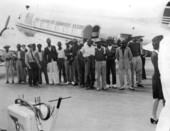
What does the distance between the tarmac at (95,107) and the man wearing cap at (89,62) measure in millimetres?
219

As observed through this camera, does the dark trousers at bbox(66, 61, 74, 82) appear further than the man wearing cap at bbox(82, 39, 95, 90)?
Yes

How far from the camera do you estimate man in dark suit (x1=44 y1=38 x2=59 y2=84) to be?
8.29 meters

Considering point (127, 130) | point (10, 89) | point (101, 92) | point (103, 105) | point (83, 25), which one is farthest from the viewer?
point (83, 25)

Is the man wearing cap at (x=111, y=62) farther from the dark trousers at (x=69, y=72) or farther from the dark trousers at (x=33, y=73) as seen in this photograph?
the dark trousers at (x=33, y=73)

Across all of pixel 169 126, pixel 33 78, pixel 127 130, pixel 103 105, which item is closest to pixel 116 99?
pixel 103 105

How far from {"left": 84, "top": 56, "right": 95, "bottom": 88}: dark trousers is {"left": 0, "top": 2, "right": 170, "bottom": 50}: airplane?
2.34 metres

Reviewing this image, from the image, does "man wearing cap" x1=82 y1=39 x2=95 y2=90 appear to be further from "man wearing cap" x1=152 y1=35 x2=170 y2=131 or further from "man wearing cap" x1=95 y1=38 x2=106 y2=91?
"man wearing cap" x1=152 y1=35 x2=170 y2=131

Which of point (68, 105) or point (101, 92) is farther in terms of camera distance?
point (101, 92)

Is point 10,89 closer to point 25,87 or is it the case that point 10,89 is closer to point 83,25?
point 25,87

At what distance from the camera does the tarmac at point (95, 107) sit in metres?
4.66

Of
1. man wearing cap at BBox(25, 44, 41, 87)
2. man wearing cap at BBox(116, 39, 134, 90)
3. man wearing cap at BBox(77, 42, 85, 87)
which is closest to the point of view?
man wearing cap at BBox(116, 39, 134, 90)

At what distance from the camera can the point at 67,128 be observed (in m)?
4.59

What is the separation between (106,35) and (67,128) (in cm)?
748

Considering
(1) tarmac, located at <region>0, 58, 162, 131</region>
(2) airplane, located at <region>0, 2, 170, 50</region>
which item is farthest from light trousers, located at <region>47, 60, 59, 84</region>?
(2) airplane, located at <region>0, 2, 170, 50</region>
